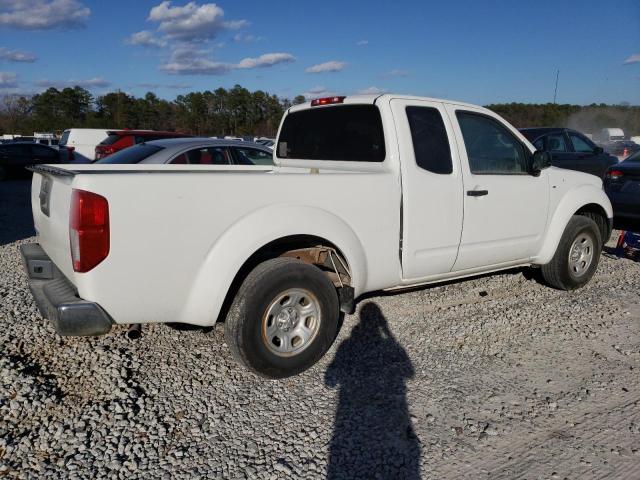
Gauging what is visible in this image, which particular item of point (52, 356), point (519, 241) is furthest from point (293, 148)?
point (52, 356)

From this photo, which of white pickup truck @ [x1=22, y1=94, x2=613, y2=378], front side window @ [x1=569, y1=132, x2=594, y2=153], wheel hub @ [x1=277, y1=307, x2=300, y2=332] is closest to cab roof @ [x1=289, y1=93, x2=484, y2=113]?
white pickup truck @ [x1=22, y1=94, x2=613, y2=378]

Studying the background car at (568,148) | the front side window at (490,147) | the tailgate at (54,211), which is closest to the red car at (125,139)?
the background car at (568,148)

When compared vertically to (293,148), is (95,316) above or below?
below

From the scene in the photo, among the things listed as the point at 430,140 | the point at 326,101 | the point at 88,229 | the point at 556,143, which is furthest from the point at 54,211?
the point at 556,143

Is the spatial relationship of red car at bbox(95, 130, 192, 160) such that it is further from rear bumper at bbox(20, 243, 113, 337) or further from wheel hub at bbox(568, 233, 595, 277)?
rear bumper at bbox(20, 243, 113, 337)

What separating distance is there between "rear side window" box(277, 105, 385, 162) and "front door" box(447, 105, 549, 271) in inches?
30.0

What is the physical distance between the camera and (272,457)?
8.85 ft

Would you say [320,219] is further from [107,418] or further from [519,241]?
[519,241]

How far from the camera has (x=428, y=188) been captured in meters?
4.01

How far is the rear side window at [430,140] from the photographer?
409 cm

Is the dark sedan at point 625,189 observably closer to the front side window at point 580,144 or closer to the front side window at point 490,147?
the front side window at point 580,144

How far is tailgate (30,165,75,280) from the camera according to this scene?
299 centimetres

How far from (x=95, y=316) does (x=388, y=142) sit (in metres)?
2.44

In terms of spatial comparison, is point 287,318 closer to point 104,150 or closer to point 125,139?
point 104,150
